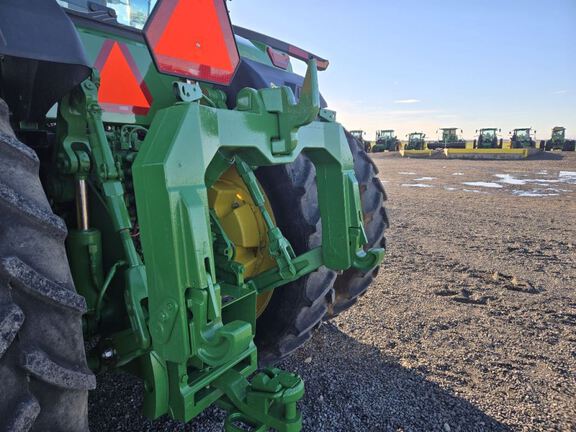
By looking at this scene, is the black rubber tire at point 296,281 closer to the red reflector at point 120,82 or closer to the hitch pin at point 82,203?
the red reflector at point 120,82

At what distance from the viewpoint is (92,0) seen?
87.4 inches

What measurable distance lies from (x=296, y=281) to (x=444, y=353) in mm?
1138

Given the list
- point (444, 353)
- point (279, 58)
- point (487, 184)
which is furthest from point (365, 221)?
point (487, 184)

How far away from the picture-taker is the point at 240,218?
1989 mm

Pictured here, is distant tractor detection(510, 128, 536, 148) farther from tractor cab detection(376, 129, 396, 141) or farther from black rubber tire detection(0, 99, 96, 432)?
black rubber tire detection(0, 99, 96, 432)

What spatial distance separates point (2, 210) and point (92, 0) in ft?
5.73

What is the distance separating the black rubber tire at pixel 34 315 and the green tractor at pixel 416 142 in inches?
1194

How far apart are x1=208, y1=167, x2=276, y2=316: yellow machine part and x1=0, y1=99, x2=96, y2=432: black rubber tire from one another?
100cm

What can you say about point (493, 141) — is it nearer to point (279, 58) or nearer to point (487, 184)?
point (487, 184)

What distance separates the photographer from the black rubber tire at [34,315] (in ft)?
2.98

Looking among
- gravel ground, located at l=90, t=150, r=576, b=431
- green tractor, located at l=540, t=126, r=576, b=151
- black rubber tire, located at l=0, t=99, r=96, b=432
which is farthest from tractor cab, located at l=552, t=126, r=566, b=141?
black rubber tire, located at l=0, t=99, r=96, b=432

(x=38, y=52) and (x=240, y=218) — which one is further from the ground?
(x=38, y=52)

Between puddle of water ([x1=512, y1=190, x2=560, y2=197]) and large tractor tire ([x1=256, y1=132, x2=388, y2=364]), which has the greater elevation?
large tractor tire ([x1=256, y1=132, x2=388, y2=364])

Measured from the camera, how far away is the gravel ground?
77.0 inches
